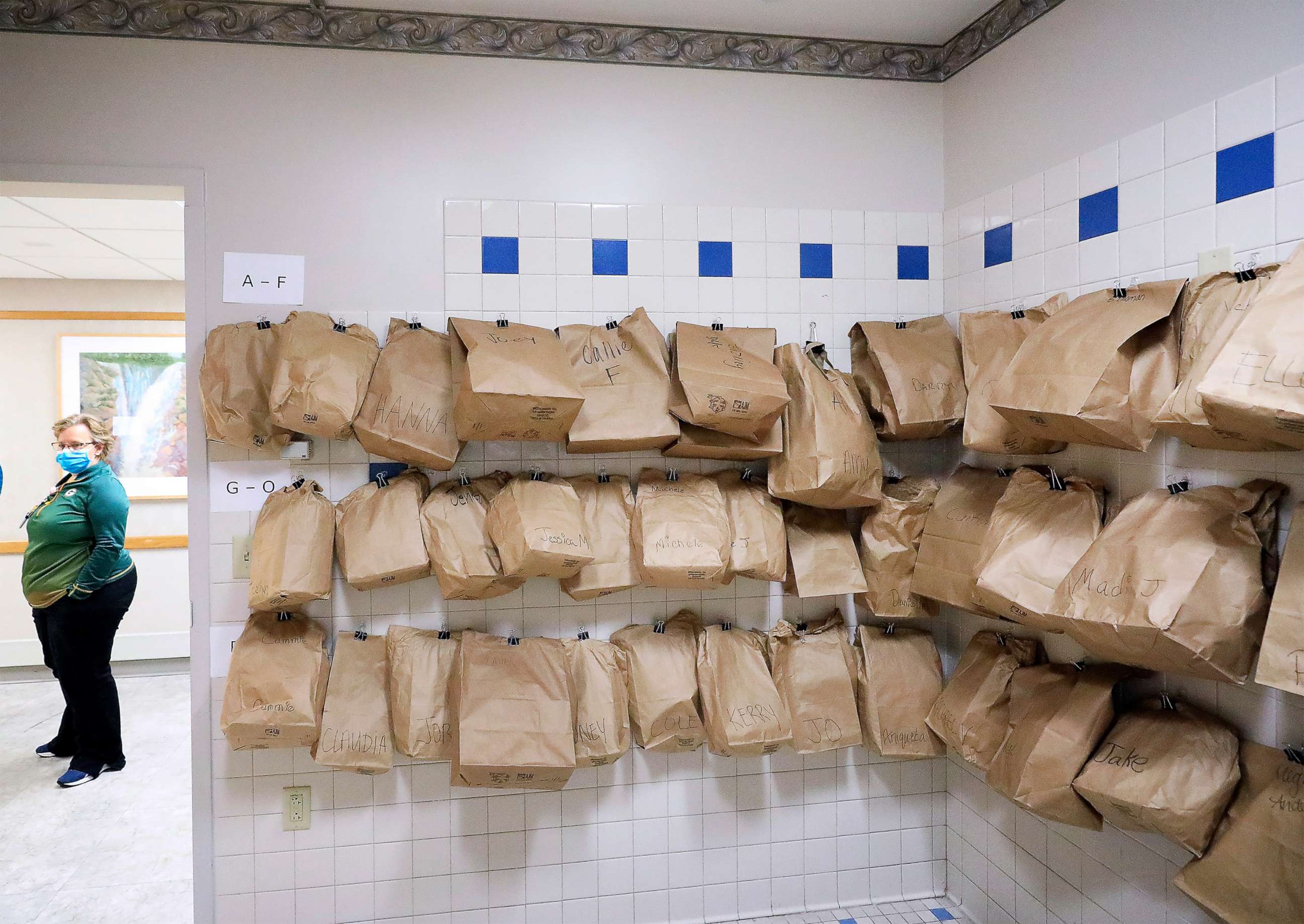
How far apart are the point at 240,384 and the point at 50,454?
13.4 ft

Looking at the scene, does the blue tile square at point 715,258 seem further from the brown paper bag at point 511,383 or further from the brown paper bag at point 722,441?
the brown paper bag at point 511,383

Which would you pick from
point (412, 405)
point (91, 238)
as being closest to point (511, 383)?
point (412, 405)

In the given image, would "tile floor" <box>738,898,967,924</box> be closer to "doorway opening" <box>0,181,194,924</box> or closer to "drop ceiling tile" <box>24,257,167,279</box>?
"doorway opening" <box>0,181,194,924</box>

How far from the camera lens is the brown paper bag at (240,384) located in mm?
2004

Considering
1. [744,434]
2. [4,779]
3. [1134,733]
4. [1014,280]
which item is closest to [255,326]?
[744,434]

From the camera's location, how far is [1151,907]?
1.76m

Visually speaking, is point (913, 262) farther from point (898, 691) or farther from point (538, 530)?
point (538, 530)

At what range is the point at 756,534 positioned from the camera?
2148 millimetres

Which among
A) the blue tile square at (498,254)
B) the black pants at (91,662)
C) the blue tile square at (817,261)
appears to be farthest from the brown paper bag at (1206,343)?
the black pants at (91,662)

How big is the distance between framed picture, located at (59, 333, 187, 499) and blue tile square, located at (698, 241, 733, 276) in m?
4.18

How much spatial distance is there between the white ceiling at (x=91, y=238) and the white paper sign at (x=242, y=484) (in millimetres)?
1349

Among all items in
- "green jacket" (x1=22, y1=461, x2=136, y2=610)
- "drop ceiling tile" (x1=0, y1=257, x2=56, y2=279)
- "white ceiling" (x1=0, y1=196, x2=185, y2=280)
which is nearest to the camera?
"green jacket" (x1=22, y1=461, x2=136, y2=610)

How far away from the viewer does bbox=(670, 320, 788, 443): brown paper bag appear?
198cm

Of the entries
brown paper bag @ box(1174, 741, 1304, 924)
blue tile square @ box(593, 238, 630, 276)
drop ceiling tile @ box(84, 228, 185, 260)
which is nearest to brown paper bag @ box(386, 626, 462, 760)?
blue tile square @ box(593, 238, 630, 276)
